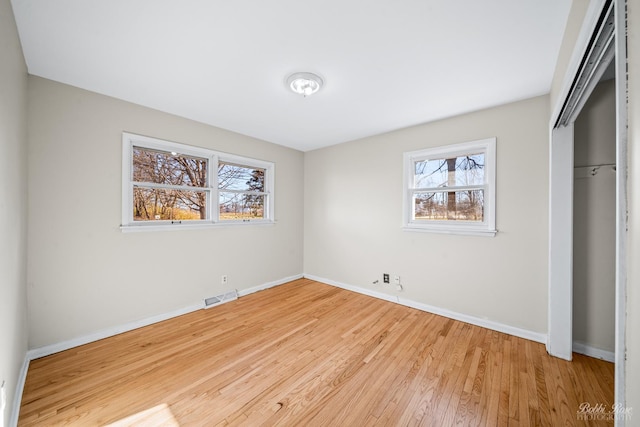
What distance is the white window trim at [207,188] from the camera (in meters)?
2.59

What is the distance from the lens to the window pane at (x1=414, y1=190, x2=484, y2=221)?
9.46ft

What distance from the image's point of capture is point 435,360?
213 centimetres

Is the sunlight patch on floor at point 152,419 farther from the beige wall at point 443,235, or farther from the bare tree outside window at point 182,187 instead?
the beige wall at point 443,235

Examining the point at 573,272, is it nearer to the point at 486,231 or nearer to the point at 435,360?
→ the point at 486,231

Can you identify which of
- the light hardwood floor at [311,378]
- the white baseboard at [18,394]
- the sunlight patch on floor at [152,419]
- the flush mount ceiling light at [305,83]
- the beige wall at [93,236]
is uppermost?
the flush mount ceiling light at [305,83]

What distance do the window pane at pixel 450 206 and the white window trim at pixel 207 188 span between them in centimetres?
236

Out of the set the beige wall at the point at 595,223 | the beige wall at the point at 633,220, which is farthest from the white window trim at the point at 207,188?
the beige wall at the point at 595,223

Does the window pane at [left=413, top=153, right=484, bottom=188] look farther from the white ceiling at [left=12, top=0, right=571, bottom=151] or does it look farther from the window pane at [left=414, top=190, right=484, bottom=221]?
the white ceiling at [left=12, top=0, right=571, bottom=151]

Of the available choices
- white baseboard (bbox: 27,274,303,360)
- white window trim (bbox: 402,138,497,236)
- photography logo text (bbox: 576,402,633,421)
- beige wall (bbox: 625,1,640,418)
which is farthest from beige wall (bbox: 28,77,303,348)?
photography logo text (bbox: 576,402,633,421)

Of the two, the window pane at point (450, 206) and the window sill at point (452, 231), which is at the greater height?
the window pane at point (450, 206)

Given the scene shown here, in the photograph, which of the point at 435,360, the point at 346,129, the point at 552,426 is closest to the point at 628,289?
the point at 552,426

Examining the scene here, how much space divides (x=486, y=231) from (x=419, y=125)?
62.1 inches

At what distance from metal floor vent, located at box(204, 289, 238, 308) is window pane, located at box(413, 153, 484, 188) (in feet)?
9.94

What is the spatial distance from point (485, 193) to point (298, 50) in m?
2.51
